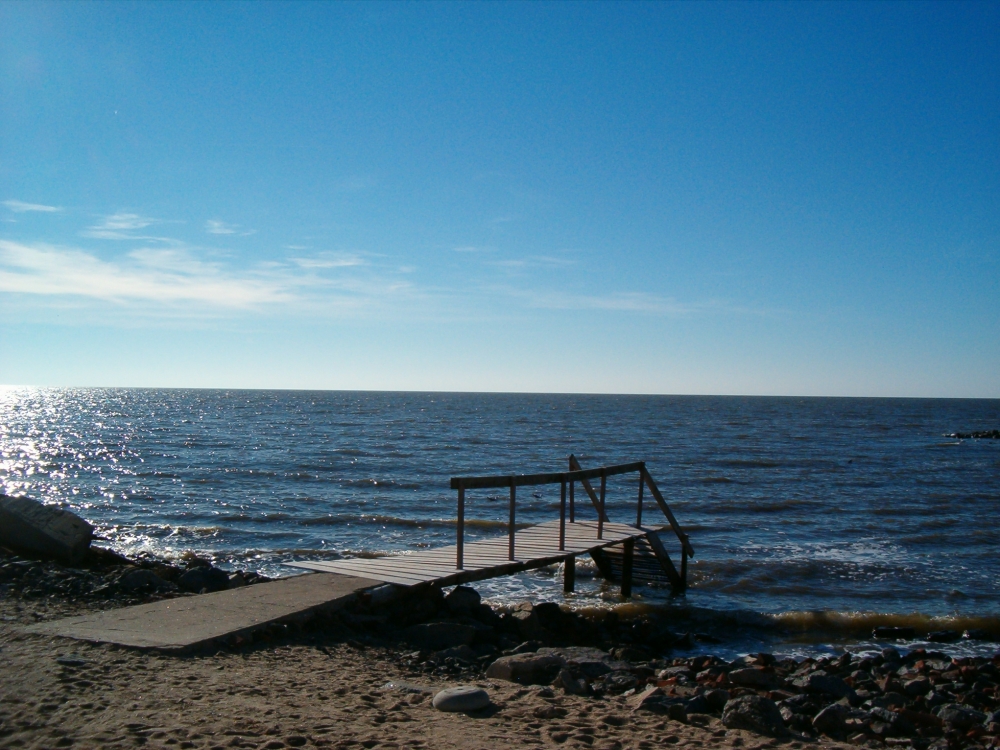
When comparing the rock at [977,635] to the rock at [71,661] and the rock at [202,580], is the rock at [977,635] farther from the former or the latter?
the rock at [71,661]

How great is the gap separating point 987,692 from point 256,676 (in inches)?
296

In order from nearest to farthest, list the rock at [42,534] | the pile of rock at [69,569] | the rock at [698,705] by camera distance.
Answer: the rock at [698,705] < the pile of rock at [69,569] < the rock at [42,534]

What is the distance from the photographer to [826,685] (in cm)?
858

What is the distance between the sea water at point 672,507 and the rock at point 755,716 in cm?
509

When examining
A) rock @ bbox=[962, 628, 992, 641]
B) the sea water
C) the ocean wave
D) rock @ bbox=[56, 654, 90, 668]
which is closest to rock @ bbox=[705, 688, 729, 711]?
the sea water

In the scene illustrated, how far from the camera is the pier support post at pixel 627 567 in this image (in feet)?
48.4

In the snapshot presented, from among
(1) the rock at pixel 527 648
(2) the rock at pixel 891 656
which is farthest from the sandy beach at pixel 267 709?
(2) the rock at pixel 891 656

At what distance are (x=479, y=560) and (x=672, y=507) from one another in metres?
15.0

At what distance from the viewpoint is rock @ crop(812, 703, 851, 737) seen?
22.9ft

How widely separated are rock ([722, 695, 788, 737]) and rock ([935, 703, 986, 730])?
1934mm

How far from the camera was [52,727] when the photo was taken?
17.5 ft

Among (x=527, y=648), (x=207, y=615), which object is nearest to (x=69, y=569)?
(x=207, y=615)

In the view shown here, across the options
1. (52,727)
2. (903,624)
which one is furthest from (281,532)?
(52,727)

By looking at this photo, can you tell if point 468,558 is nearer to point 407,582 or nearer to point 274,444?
point 407,582
